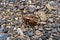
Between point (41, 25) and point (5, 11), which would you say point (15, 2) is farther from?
point (41, 25)

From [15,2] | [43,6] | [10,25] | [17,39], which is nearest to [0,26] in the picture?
[10,25]

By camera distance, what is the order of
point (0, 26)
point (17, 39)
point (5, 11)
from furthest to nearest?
point (5, 11), point (0, 26), point (17, 39)

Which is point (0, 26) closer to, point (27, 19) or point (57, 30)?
point (27, 19)

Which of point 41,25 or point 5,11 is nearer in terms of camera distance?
point 41,25

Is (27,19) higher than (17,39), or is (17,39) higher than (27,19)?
(27,19)

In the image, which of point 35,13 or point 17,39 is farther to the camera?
point 35,13

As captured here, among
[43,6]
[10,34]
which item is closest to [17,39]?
[10,34]

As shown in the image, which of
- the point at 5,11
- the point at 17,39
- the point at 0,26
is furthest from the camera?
the point at 5,11

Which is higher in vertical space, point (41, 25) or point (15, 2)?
point (15, 2)
